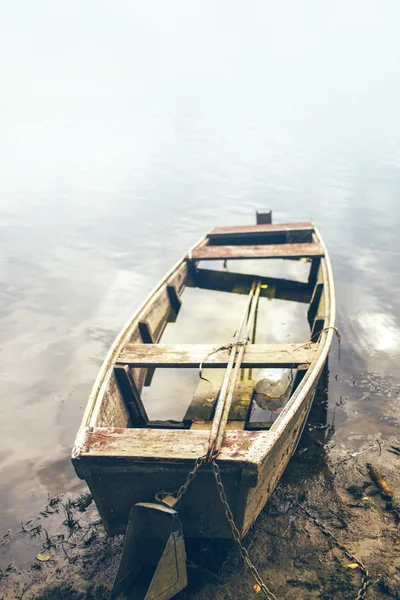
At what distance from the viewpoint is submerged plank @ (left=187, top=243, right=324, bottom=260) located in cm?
998

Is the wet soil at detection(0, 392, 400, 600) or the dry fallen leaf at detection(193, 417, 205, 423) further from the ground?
the dry fallen leaf at detection(193, 417, 205, 423)

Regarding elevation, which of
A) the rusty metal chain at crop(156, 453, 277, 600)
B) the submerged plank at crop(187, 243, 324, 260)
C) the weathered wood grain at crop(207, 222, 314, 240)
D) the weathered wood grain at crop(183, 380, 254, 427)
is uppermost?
the weathered wood grain at crop(207, 222, 314, 240)

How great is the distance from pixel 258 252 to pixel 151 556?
7.59 m

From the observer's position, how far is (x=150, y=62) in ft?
505

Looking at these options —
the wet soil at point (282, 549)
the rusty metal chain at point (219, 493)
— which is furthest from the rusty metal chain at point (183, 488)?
the wet soil at point (282, 549)

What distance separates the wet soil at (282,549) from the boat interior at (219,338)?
1.17 m

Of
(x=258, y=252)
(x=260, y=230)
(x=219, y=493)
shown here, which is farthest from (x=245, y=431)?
(x=260, y=230)

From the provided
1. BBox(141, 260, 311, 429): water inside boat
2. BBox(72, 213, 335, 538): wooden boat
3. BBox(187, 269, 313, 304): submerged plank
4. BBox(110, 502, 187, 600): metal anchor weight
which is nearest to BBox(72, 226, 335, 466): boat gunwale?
BBox(72, 213, 335, 538): wooden boat

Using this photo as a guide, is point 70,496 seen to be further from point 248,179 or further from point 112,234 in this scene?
→ point 248,179

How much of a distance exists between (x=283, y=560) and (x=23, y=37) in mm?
153184

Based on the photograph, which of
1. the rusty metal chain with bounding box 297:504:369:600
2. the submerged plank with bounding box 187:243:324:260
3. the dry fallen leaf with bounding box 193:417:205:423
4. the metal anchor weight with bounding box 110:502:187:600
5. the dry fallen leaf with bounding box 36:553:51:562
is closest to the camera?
the metal anchor weight with bounding box 110:502:187:600

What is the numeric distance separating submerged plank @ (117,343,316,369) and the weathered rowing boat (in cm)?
1

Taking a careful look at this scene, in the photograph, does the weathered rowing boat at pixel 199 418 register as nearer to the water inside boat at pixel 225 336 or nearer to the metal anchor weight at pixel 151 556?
the water inside boat at pixel 225 336

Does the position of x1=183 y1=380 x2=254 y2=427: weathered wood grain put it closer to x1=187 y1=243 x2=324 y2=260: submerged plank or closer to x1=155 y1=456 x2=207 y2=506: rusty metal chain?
x1=155 y1=456 x2=207 y2=506: rusty metal chain
